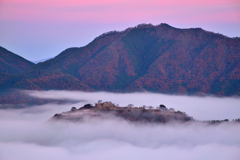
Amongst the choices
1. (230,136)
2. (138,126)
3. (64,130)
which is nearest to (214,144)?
(230,136)

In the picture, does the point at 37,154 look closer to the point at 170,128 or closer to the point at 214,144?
the point at 170,128

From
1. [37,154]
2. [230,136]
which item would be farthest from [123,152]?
[230,136]

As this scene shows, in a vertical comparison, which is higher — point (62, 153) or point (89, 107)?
point (89, 107)

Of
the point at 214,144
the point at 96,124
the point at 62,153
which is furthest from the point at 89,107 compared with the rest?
the point at 214,144

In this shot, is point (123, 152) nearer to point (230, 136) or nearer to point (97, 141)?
point (97, 141)

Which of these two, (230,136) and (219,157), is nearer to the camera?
(219,157)

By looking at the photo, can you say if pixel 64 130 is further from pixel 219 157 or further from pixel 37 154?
pixel 219 157

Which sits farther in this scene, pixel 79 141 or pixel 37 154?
pixel 79 141

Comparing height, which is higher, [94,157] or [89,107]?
[89,107]
